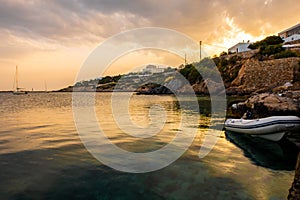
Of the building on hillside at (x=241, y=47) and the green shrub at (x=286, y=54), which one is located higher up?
the building on hillside at (x=241, y=47)

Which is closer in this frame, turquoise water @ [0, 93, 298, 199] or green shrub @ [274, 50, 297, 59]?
turquoise water @ [0, 93, 298, 199]

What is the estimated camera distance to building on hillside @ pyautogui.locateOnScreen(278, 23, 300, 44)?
234ft

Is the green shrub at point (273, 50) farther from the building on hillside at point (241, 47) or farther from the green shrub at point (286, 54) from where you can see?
the building on hillside at point (241, 47)

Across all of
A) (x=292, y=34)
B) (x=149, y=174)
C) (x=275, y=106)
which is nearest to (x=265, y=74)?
(x=292, y=34)

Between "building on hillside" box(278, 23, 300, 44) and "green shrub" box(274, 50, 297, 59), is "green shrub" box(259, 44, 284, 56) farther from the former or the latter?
"building on hillside" box(278, 23, 300, 44)

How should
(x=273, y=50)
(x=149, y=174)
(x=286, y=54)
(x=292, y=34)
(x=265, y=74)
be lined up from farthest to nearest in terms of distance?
1. (x=292, y=34)
2. (x=273, y=50)
3. (x=265, y=74)
4. (x=286, y=54)
5. (x=149, y=174)

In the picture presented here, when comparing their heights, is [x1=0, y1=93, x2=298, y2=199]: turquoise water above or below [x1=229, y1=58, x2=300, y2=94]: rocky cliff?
below

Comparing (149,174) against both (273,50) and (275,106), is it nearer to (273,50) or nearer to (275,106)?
(275,106)

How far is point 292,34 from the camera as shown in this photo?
8169cm

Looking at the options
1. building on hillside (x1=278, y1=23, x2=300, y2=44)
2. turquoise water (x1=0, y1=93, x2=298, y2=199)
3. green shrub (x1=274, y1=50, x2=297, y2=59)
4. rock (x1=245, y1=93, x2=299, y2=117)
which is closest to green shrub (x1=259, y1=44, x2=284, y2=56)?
green shrub (x1=274, y1=50, x2=297, y2=59)

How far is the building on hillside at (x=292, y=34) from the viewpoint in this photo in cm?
7141

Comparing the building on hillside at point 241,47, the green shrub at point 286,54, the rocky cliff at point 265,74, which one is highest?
the building on hillside at point 241,47

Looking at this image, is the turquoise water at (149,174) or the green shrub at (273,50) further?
the green shrub at (273,50)

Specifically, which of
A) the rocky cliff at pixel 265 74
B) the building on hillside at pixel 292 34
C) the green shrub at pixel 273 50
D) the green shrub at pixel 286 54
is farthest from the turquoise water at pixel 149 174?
the building on hillside at pixel 292 34
